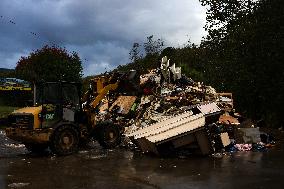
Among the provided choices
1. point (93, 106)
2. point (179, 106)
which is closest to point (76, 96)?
point (93, 106)

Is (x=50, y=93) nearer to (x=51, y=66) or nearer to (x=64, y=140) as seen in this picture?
(x=64, y=140)

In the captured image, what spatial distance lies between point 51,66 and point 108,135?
22261 millimetres

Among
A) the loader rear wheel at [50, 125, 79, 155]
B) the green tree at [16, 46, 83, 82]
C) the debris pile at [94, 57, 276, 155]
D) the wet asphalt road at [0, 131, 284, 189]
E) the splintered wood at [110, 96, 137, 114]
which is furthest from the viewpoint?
the green tree at [16, 46, 83, 82]

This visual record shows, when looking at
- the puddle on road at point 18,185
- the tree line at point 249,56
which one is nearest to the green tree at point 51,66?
the tree line at point 249,56

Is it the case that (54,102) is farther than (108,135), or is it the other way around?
(108,135)

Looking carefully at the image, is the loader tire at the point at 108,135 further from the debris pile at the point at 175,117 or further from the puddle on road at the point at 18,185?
the puddle on road at the point at 18,185

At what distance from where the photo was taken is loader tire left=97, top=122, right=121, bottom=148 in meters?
15.9

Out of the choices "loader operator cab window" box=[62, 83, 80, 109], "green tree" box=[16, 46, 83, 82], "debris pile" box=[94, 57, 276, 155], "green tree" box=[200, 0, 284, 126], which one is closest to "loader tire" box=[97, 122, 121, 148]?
"debris pile" box=[94, 57, 276, 155]

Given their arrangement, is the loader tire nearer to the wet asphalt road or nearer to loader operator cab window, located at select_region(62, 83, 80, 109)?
the wet asphalt road

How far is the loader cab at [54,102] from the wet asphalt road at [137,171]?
130cm

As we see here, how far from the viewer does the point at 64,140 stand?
14242mm

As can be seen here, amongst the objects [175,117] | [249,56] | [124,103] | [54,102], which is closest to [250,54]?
[249,56]

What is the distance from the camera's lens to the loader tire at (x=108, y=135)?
1591cm

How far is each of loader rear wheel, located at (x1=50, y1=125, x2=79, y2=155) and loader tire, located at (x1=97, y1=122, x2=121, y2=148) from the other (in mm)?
1551
